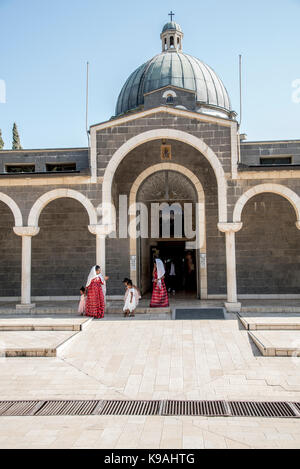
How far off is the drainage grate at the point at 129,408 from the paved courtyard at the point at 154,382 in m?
0.18

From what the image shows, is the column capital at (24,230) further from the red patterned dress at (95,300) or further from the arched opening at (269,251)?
the arched opening at (269,251)

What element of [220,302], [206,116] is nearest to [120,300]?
[220,302]

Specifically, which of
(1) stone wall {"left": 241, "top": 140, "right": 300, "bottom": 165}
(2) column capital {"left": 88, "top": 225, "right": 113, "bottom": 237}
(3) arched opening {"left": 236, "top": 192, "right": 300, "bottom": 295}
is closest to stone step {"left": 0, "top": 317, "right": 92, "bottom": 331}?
(2) column capital {"left": 88, "top": 225, "right": 113, "bottom": 237}

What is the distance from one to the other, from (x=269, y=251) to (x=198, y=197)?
136 inches

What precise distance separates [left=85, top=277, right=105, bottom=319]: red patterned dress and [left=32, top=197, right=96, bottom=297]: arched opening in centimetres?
381

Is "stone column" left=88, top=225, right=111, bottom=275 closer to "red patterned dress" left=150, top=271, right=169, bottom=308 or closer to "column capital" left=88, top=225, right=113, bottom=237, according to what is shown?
"column capital" left=88, top=225, right=113, bottom=237

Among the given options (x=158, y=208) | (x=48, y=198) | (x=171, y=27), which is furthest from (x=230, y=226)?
(x=171, y=27)

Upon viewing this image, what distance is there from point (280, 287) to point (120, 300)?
243 inches

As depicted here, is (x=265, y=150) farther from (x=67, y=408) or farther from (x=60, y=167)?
(x=67, y=408)

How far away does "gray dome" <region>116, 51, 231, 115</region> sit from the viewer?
19453 millimetres

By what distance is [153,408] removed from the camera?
523cm

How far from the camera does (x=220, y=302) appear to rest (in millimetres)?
13258
